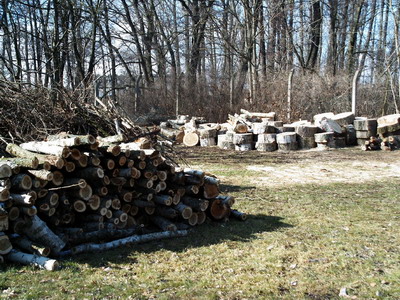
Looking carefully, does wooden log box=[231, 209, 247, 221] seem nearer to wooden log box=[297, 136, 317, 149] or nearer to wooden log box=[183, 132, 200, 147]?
wooden log box=[297, 136, 317, 149]

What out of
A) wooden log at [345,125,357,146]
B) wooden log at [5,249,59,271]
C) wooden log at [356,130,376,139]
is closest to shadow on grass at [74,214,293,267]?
wooden log at [5,249,59,271]

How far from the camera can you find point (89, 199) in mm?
5531

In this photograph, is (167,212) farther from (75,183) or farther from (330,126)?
(330,126)

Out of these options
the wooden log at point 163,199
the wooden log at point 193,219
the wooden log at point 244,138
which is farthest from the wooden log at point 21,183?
the wooden log at point 244,138

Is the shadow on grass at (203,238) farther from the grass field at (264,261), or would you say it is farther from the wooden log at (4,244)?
the wooden log at (4,244)

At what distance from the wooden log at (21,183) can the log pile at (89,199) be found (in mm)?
11

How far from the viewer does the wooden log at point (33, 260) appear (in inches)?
175

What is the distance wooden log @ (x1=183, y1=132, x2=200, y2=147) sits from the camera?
737 inches

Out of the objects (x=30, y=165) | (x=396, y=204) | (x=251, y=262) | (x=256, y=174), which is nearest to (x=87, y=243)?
(x=30, y=165)

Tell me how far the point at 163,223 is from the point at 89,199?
109 centimetres

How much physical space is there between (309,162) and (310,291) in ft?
31.2

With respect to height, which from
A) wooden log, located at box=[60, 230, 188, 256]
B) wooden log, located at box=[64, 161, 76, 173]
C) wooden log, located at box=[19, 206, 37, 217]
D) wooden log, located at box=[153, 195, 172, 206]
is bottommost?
wooden log, located at box=[60, 230, 188, 256]

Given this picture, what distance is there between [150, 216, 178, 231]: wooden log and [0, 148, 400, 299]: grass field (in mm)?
295

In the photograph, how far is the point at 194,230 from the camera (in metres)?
6.16
